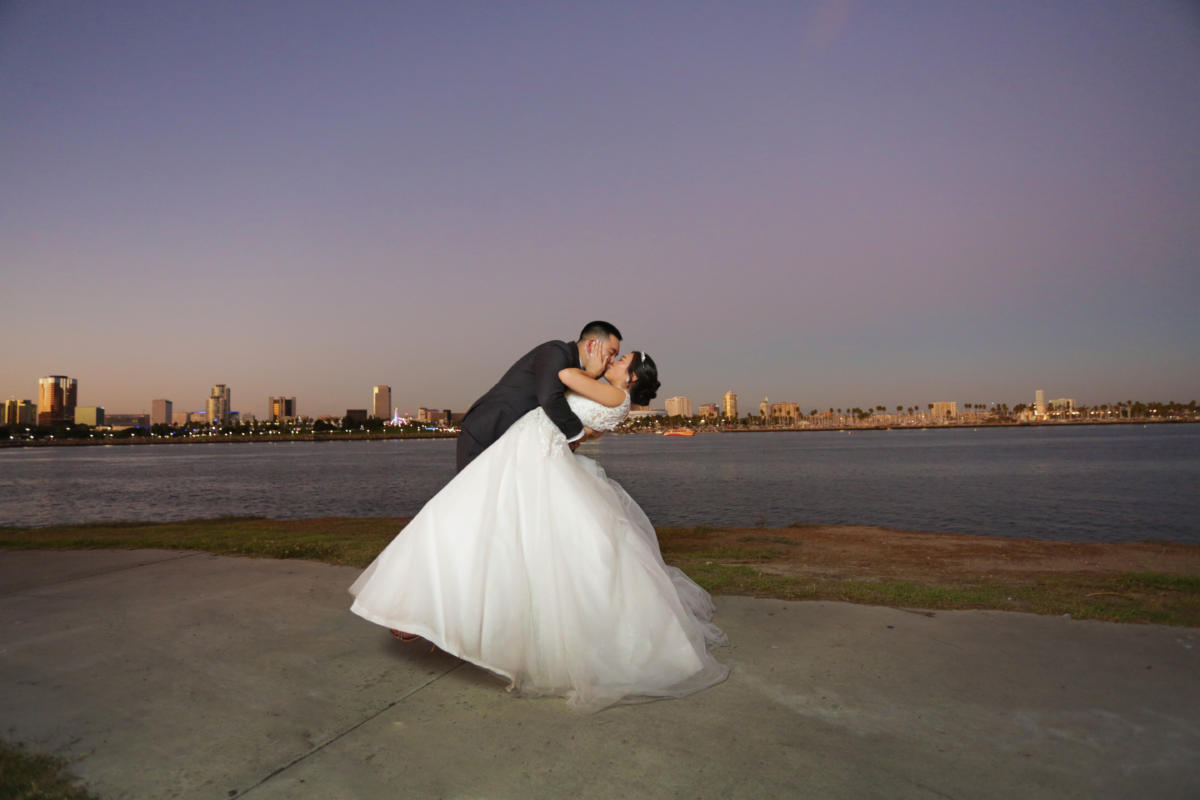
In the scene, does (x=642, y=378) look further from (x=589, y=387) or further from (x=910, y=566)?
(x=910, y=566)

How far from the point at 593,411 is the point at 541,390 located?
1.26 feet

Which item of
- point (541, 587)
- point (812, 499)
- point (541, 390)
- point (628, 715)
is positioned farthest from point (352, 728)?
point (812, 499)

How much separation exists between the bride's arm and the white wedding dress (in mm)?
330

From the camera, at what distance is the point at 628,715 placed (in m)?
3.50

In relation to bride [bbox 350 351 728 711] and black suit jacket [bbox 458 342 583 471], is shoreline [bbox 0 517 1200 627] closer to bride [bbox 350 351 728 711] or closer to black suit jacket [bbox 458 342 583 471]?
bride [bbox 350 351 728 711]

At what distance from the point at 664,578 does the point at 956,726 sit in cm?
174

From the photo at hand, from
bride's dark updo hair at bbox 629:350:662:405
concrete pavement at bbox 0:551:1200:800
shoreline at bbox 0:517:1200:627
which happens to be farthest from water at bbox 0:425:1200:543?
bride's dark updo hair at bbox 629:350:662:405

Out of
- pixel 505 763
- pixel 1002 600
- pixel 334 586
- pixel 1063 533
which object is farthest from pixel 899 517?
pixel 505 763

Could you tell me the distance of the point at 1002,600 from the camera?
234 inches

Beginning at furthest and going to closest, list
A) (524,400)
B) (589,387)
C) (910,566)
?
1. (910,566)
2. (524,400)
3. (589,387)

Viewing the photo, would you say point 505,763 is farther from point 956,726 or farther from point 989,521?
point 989,521

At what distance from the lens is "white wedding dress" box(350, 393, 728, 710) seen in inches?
150

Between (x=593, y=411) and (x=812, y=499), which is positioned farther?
(x=812, y=499)

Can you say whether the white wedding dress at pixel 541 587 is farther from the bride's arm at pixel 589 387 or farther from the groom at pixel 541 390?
the bride's arm at pixel 589 387
